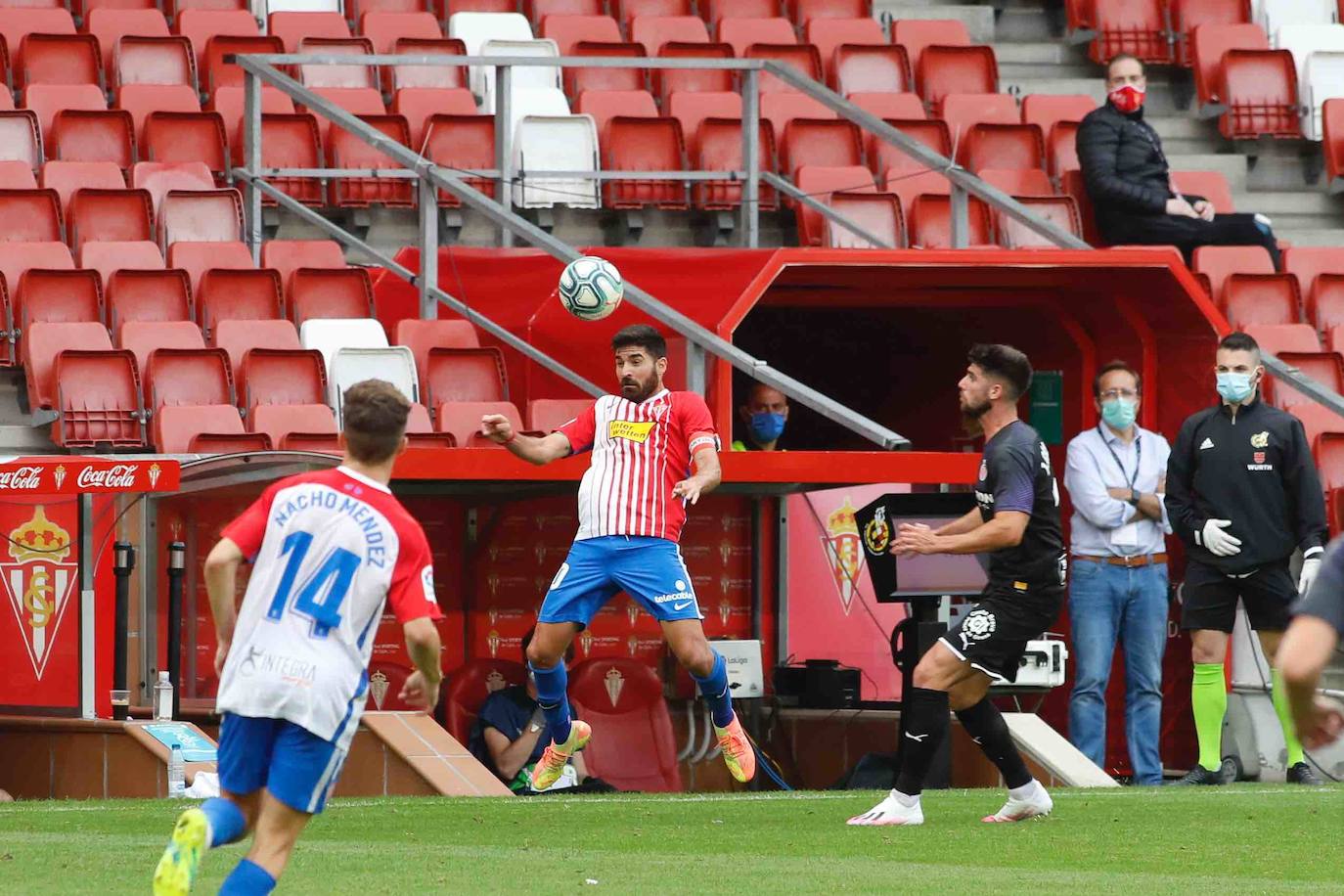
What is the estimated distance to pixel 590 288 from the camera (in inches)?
475

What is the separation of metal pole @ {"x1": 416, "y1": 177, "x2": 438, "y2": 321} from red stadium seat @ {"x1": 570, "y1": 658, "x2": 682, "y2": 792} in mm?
2345

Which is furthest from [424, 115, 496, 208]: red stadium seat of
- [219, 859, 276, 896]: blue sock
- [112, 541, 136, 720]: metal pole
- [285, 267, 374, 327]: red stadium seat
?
[219, 859, 276, 896]: blue sock

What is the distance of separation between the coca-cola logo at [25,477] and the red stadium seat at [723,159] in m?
5.92

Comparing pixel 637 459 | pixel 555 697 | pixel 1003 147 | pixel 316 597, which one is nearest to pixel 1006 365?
pixel 637 459

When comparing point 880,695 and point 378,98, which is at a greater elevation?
point 378,98

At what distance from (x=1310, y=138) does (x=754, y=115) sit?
503cm

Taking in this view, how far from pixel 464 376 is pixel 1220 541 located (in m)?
4.35

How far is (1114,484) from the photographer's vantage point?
44.2 feet

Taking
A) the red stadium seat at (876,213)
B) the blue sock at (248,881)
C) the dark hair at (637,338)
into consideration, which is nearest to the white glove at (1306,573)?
the red stadium seat at (876,213)

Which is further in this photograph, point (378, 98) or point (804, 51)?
point (804, 51)

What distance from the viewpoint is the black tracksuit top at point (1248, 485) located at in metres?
12.5

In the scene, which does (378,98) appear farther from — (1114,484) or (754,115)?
(1114,484)

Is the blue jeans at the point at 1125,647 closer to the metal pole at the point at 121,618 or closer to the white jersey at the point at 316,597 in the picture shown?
the metal pole at the point at 121,618

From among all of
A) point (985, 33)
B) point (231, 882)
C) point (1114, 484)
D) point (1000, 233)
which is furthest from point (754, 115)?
point (231, 882)
